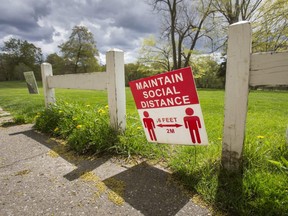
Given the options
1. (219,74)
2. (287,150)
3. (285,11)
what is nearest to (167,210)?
(287,150)

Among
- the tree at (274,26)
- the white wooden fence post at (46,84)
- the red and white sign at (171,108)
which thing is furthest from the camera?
the tree at (274,26)

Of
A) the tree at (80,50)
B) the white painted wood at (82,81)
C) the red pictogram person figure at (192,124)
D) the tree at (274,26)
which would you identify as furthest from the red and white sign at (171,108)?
the tree at (80,50)

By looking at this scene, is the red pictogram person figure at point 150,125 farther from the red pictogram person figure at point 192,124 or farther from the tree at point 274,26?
the tree at point 274,26

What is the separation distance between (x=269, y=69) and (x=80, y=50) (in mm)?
39717

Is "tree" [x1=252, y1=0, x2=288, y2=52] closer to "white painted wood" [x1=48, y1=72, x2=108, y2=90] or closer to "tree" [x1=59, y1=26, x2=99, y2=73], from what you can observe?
"white painted wood" [x1=48, y1=72, x2=108, y2=90]

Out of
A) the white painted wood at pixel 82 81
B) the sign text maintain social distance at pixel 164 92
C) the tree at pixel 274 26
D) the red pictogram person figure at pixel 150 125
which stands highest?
the tree at pixel 274 26

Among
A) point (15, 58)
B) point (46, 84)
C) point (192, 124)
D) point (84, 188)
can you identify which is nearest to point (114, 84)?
point (192, 124)

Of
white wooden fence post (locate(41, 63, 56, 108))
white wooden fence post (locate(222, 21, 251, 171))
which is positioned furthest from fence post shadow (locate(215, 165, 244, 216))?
white wooden fence post (locate(41, 63, 56, 108))

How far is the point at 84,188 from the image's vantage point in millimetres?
1848

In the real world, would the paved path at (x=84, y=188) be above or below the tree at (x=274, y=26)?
below

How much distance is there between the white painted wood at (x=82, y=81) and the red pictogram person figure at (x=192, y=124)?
1.41 m

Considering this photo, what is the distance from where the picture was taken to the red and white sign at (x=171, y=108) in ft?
6.11

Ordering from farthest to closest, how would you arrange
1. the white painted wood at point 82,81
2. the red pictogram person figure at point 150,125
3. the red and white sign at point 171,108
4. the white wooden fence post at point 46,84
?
the white wooden fence post at point 46,84
the white painted wood at point 82,81
the red pictogram person figure at point 150,125
the red and white sign at point 171,108

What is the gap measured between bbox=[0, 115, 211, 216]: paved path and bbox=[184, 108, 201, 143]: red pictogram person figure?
49 cm
